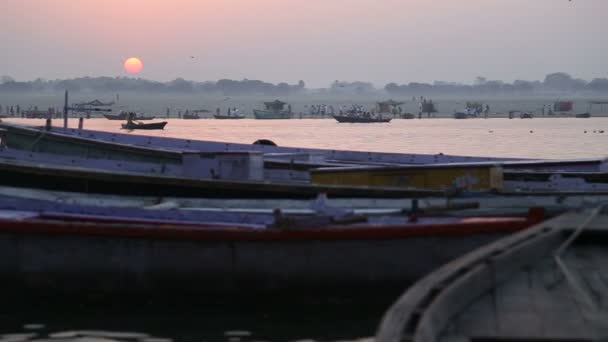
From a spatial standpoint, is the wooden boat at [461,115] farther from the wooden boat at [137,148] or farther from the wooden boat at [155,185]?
the wooden boat at [155,185]

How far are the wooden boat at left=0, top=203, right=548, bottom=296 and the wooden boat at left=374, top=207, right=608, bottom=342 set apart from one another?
2.57m

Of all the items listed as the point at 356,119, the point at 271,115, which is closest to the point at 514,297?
the point at 356,119

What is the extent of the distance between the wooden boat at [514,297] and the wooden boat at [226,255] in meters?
2.57

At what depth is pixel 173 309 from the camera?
40.3 ft

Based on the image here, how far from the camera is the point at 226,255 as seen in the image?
469 inches

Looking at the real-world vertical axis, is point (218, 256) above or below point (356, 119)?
below

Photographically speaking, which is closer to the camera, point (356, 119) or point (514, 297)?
point (514, 297)

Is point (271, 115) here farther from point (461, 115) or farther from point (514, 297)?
point (514, 297)

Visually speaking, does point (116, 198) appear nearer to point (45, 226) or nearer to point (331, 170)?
point (45, 226)

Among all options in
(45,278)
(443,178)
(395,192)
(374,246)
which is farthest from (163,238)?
(443,178)

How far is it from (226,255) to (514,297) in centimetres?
511

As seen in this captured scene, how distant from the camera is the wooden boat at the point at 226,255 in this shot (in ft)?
37.8

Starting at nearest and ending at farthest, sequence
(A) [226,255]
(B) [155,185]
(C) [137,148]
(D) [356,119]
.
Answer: (A) [226,255], (B) [155,185], (C) [137,148], (D) [356,119]

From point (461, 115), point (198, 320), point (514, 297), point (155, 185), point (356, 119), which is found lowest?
A: point (198, 320)
